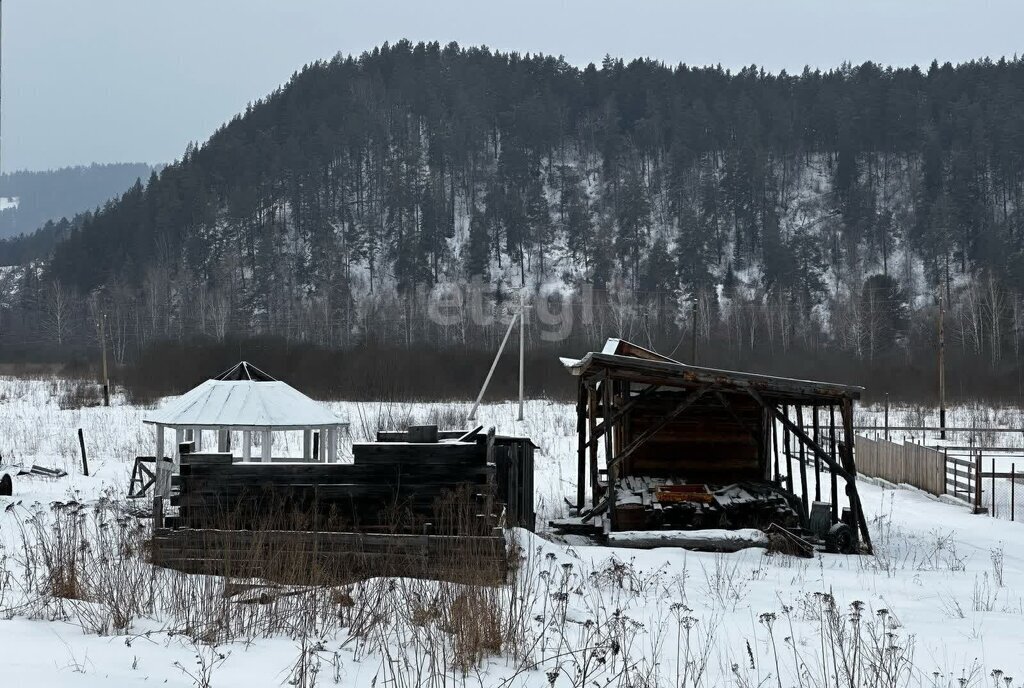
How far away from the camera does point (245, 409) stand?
14.8 metres

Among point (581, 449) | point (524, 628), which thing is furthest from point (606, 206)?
point (524, 628)

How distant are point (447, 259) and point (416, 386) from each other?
4889 cm

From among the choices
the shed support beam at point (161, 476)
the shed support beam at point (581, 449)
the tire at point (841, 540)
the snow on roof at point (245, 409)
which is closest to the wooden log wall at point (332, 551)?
the snow on roof at point (245, 409)

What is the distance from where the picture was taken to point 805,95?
11994cm

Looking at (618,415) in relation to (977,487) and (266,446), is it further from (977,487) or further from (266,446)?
(977,487)

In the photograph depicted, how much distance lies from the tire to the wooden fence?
28.0 ft

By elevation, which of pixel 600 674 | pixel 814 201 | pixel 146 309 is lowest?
pixel 600 674

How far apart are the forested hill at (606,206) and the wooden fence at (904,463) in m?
49.8

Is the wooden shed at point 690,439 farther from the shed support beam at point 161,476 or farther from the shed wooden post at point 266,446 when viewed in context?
the shed support beam at point 161,476

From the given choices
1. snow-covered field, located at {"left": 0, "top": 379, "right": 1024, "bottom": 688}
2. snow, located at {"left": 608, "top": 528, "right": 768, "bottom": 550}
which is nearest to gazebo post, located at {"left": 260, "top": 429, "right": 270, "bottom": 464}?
snow-covered field, located at {"left": 0, "top": 379, "right": 1024, "bottom": 688}

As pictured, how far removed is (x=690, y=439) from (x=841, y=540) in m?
3.78

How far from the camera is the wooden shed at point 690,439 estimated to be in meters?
13.9

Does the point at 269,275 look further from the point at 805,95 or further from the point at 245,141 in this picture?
the point at 805,95

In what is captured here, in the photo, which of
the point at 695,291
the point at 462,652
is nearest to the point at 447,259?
the point at 695,291
